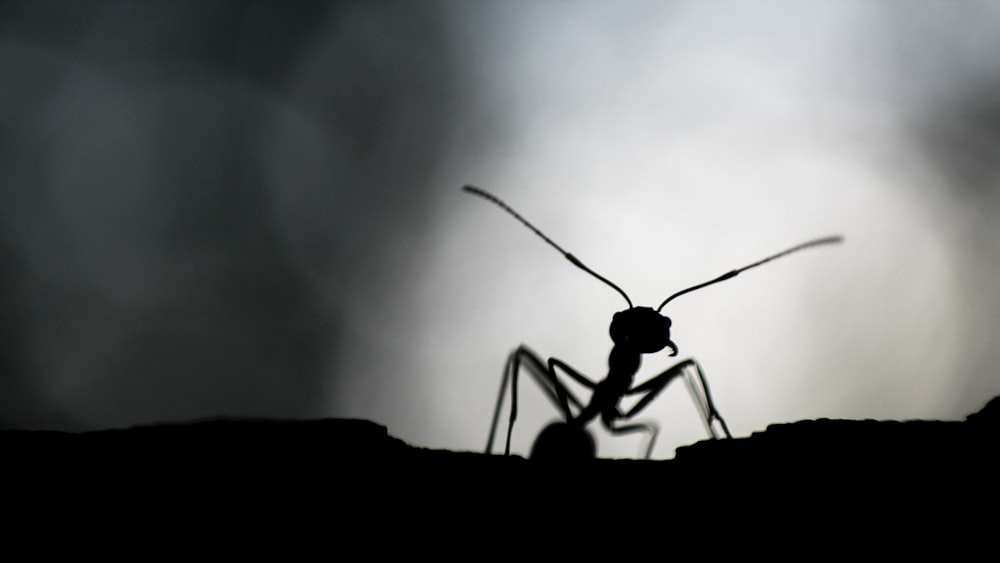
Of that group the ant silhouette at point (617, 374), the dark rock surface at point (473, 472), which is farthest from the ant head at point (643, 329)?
the dark rock surface at point (473, 472)

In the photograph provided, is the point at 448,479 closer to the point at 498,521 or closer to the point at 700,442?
the point at 498,521

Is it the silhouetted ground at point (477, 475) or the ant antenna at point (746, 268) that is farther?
the ant antenna at point (746, 268)

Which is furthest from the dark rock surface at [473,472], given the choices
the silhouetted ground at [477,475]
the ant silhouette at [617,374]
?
the ant silhouette at [617,374]

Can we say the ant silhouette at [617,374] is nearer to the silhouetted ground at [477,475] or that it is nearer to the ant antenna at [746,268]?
the ant antenna at [746,268]

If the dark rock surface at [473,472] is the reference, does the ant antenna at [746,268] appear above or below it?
above

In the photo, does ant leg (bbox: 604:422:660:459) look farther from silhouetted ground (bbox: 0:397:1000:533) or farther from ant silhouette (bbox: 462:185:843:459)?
silhouetted ground (bbox: 0:397:1000:533)

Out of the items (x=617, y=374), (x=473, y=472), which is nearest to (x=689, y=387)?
(x=617, y=374)
